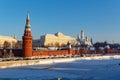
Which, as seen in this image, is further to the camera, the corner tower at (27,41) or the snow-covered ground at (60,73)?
the corner tower at (27,41)

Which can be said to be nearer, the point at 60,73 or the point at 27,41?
the point at 60,73

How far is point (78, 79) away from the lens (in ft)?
109

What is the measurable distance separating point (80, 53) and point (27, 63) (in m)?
43.1

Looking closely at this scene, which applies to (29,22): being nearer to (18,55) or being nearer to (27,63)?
(18,55)

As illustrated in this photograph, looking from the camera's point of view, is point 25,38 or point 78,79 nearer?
point 78,79

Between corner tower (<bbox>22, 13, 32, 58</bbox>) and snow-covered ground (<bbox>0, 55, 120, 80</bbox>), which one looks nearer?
snow-covered ground (<bbox>0, 55, 120, 80</bbox>)

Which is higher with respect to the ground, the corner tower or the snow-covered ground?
the corner tower

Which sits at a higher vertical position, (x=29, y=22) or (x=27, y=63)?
(x=29, y=22)

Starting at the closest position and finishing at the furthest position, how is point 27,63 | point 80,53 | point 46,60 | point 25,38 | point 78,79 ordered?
point 78,79 → point 27,63 → point 46,60 → point 25,38 → point 80,53

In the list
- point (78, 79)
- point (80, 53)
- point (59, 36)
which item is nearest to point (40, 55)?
point (80, 53)

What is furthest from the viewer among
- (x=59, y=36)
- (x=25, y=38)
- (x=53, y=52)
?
(x=59, y=36)

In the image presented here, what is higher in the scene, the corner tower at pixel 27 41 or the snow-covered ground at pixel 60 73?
the corner tower at pixel 27 41

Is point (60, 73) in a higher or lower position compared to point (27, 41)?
lower

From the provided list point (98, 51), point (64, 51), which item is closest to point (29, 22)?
point (64, 51)
